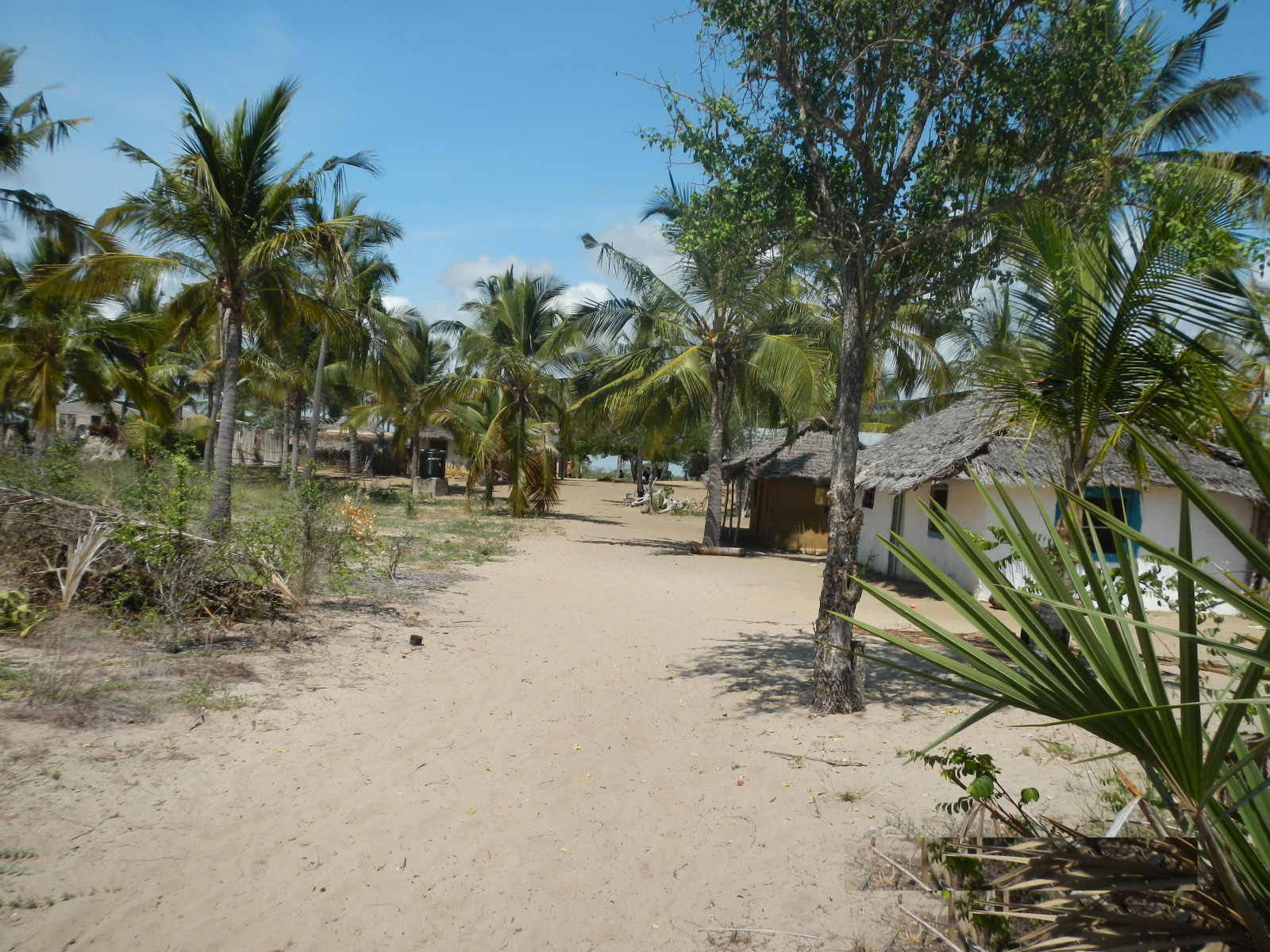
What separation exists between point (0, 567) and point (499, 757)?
4.59m

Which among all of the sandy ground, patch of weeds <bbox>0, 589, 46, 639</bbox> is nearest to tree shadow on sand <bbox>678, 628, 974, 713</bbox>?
the sandy ground

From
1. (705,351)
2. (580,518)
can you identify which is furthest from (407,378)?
(580,518)

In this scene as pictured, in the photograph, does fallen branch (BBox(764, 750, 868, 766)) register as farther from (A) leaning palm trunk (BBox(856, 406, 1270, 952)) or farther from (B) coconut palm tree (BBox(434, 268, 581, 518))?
(B) coconut palm tree (BBox(434, 268, 581, 518))

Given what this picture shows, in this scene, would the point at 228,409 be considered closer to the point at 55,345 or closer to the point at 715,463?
the point at 55,345

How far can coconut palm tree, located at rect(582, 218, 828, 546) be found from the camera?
17.5m

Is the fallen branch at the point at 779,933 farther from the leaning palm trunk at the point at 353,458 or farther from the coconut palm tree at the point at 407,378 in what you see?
the leaning palm trunk at the point at 353,458

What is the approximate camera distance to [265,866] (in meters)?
3.87

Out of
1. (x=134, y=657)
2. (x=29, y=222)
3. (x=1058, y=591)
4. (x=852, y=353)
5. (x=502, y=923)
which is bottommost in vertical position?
(x=502, y=923)

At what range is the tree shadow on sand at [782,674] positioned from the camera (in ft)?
22.8

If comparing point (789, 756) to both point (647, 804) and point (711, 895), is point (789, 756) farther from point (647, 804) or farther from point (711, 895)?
point (711, 895)

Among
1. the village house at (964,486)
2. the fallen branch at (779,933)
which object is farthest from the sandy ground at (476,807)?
the village house at (964,486)

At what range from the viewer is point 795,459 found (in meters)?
21.3

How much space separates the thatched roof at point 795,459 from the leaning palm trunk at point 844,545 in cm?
1373

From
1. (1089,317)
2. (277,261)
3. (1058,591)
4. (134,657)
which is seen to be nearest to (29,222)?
(277,261)
